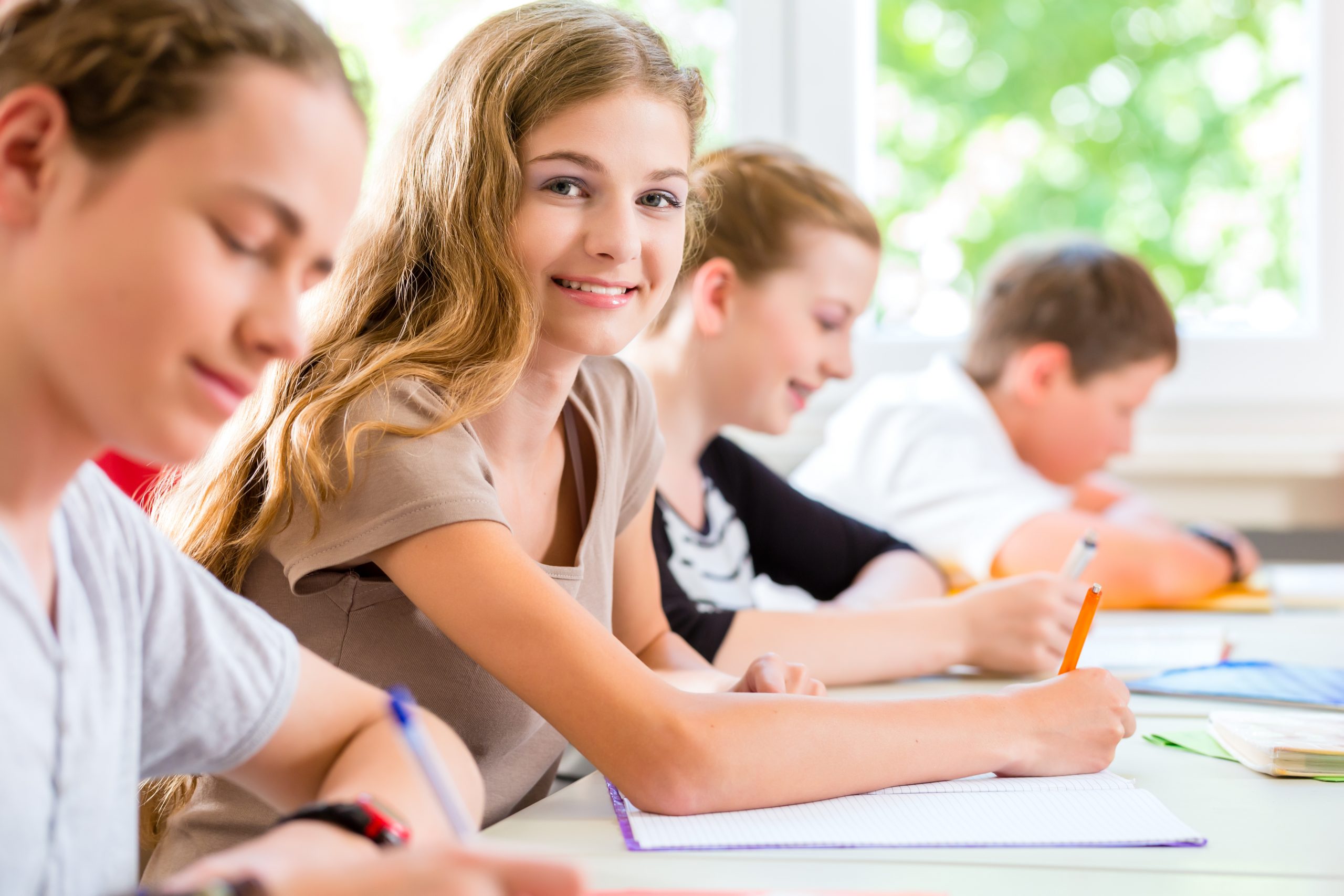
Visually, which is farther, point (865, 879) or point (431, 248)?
point (431, 248)

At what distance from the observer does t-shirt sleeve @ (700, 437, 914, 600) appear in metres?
1.60

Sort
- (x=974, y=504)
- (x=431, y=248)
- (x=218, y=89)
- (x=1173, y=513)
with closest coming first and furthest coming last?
(x=218, y=89)
(x=431, y=248)
(x=974, y=504)
(x=1173, y=513)

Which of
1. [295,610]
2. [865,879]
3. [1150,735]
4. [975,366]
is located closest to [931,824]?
[865,879]

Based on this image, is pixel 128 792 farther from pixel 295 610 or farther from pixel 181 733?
pixel 295 610

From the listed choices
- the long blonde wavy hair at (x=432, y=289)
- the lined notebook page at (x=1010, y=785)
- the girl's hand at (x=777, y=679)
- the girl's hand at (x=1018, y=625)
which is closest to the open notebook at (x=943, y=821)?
the lined notebook page at (x=1010, y=785)

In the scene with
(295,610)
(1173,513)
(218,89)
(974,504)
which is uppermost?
(218,89)

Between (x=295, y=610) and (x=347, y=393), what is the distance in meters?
0.16

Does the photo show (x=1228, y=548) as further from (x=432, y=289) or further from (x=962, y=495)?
(x=432, y=289)

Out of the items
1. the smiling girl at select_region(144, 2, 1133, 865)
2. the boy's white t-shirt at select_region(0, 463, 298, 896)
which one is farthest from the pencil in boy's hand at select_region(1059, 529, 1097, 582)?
the boy's white t-shirt at select_region(0, 463, 298, 896)

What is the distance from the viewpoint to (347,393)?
32.1 inches

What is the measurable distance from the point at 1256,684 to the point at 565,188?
0.73 m

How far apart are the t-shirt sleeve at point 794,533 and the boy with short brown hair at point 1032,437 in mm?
178

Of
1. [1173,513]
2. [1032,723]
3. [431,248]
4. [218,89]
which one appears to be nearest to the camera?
[218,89]

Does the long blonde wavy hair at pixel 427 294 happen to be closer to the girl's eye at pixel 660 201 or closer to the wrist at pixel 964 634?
the girl's eye at pixel 660 201
